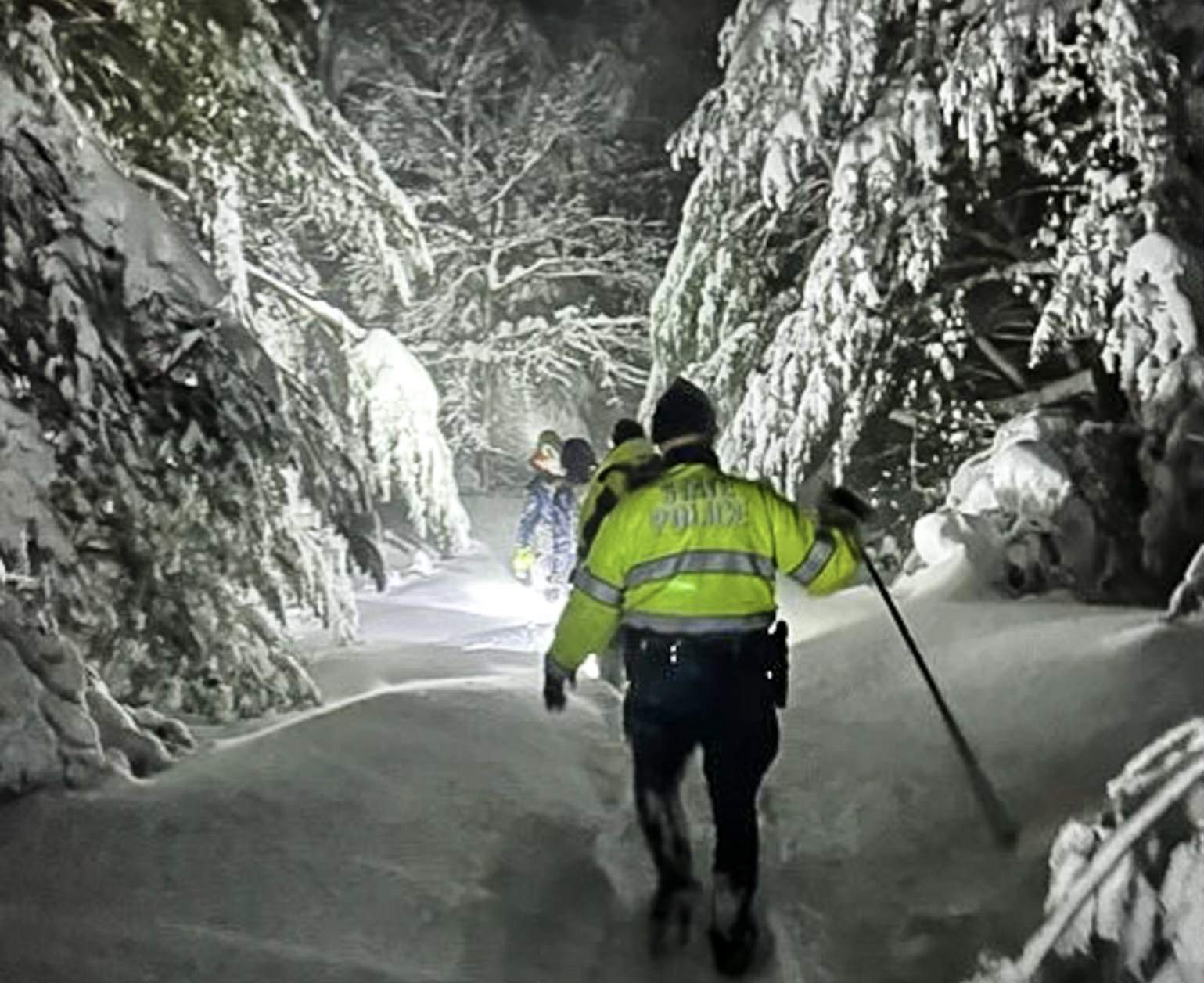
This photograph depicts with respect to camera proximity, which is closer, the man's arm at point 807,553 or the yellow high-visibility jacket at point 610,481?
the man's arm at point 807,553

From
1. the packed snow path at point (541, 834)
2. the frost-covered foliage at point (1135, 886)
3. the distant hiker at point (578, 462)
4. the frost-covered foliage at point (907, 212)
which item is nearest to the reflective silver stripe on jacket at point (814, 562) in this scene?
the packed snow path at point (541, 834)

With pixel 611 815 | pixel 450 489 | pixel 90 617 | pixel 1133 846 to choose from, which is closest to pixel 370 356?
pixel 450 489

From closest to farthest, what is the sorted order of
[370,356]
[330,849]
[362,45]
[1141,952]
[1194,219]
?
1. [1141,952]
2. [330,849]
3. [1194,219]
4. [370,356]
5. [362,45]

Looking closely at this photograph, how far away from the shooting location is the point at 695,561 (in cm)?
419

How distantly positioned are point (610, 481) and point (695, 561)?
2.59 meters

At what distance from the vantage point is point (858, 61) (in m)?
7.72

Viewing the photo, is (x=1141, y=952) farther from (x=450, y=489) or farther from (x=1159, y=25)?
(x=450, y=489)

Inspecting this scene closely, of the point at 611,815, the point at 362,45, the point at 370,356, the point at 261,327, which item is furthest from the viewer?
the point at 362,45

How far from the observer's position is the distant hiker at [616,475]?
6.66 metres

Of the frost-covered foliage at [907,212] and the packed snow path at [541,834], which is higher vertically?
the frost-covered foliage at [907,212]

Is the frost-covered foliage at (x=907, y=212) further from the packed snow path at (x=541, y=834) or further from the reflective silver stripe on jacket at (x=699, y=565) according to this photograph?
the reflective silver stripe on jacket at (x=699, y=565)

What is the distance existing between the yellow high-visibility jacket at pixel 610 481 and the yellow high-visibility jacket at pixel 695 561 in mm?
2237

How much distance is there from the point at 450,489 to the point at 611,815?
640cm

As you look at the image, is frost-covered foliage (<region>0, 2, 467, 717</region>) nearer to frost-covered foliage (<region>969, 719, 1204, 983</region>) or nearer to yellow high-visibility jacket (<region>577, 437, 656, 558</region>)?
yellow high-visibility jacket (<region>577, 437, 656, 558</region>)
